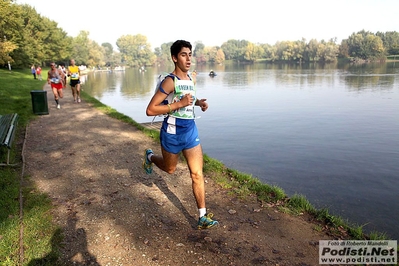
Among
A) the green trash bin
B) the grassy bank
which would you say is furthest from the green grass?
the green trash bin

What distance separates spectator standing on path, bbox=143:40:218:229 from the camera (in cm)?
390

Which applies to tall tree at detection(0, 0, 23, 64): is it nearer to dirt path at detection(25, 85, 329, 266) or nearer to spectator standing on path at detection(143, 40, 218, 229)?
dirt path at detection(25, 85, 329, 266)

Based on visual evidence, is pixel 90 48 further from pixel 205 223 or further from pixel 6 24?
pixel 205 223

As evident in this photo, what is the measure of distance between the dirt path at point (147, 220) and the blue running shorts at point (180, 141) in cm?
112

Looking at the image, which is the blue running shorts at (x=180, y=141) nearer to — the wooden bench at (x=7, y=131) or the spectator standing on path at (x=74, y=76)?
the wooden bench at (x=7, y=131)

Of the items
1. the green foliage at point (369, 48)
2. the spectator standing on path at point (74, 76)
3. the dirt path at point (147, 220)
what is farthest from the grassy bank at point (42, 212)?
the green foliage at point (369, 48)

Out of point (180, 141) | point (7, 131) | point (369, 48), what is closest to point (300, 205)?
point (180, 141)

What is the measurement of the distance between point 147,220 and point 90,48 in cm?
12427

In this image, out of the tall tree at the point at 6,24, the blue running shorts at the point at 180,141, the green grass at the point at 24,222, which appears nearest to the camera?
the green grass at the point at 24,222

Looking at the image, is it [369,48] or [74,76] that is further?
[369,48]

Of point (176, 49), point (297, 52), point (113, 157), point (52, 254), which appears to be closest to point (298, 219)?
point (176, 49)

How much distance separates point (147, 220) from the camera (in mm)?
4492

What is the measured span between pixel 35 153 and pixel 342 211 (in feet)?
23.1

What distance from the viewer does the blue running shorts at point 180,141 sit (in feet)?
13.3
